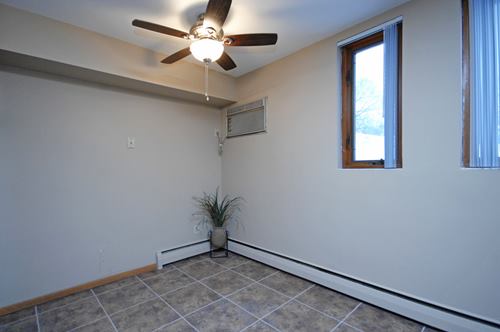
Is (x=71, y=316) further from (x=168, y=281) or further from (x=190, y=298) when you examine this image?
(x=190, y=298)

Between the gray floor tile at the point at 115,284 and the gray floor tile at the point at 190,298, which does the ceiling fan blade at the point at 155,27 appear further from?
the gray floor tile at the point at 115,284

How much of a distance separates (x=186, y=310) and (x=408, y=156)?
2.20 metres

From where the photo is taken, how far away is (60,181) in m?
2.34

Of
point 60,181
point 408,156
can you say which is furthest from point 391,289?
point 60,181

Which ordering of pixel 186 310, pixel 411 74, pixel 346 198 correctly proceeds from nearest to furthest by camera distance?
pixel 411 74
pixel 186 310
pixel 346 198

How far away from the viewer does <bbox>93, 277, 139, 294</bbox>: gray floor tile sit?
243 cm

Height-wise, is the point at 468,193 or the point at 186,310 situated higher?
the point at 468,193

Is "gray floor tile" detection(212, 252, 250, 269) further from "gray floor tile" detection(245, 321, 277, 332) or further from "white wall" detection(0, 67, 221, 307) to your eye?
"gray floor tile" detection(245, 321, 277, 332)

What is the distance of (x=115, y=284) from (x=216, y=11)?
273 cm

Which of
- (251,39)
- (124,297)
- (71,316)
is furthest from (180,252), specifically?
(251,39)

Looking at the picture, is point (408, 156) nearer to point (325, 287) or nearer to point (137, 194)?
point (325, 287)

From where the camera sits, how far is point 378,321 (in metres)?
1.86

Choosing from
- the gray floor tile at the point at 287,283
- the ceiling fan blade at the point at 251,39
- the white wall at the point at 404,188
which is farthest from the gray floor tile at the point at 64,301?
the ceiling fan blade at the point at 251,39

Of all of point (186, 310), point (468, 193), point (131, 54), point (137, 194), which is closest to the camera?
point (468, 193)
